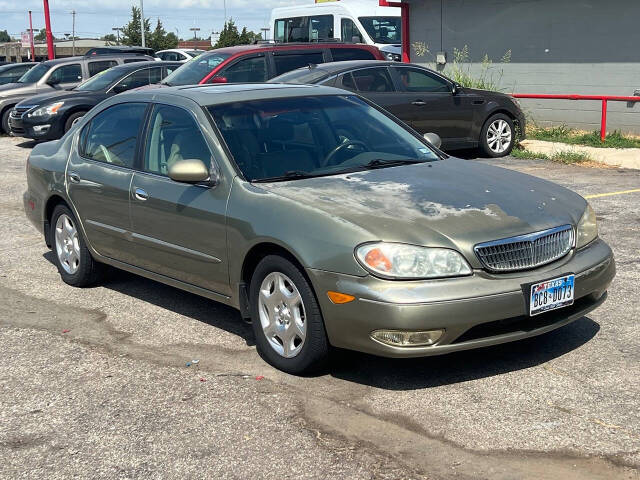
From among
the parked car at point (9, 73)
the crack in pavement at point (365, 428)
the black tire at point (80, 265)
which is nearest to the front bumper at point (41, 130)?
the parked car at point (9, 73)

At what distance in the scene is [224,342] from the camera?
575cm

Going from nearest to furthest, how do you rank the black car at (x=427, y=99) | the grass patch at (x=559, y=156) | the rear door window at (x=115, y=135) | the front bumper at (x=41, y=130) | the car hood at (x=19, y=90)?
1. the rear door window at (x=115, y=135)
2. the black car at (x=427, y=99)
3. the grass patch at (x=559, y=156)
4. the front bumper at (x=41, y=130)
5. the car hood at (x=19, y=90)

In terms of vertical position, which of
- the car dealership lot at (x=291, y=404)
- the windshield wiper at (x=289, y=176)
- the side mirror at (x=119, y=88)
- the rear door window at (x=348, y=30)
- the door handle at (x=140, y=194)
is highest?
the rear door window at (x=348, y=30)

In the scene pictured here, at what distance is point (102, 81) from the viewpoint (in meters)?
18.1

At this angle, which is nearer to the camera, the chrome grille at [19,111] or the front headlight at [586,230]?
the front headlight at [586,230]

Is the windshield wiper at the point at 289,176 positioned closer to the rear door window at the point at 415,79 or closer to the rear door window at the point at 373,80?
the rear door window at the point at 373,80

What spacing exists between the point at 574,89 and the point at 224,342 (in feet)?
42.7

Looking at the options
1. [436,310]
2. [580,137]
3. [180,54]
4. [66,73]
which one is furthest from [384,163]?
[180,54]

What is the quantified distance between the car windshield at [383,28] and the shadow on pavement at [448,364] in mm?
20502

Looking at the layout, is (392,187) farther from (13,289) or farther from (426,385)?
A: (13,289)

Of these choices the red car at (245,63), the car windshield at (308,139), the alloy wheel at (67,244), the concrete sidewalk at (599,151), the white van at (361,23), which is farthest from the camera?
the white van at (361,23)

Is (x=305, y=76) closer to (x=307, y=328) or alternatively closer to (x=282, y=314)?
(x=282, y=314)

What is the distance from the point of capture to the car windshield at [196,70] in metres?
15.0

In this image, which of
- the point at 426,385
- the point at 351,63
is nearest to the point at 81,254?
the point at 426,385
